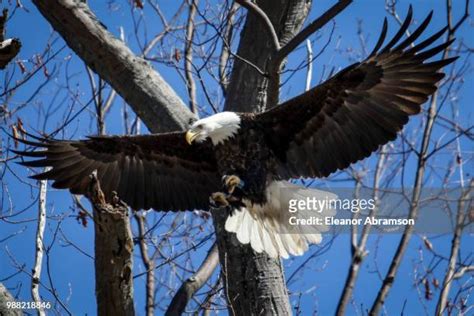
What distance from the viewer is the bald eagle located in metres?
5.00

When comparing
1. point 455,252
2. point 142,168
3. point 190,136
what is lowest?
point 455,252

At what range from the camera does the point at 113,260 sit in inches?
143

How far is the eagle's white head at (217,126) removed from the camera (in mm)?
5222

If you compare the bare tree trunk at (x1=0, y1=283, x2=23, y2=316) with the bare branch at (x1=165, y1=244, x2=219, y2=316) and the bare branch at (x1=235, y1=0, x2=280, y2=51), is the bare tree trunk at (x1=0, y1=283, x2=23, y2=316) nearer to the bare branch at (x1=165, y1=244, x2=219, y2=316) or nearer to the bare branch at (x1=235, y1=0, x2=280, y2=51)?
the bare branch at (x1=165, y1=244, x2=219, y2=316)

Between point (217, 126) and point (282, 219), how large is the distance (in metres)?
0.78

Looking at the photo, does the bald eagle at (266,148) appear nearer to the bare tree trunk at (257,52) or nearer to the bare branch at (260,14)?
the bare tree trunk at (257,52)

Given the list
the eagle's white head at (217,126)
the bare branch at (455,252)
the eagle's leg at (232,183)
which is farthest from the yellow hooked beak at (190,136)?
the bare branch at (455,252)

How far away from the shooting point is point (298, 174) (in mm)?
5367

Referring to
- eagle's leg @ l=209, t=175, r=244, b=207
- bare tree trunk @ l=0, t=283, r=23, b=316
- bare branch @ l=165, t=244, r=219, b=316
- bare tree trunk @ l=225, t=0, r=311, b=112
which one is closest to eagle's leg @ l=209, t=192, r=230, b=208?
eagle's leg @ l=209, t=175, r=244, b=207

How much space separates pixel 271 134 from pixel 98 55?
131 centimetres

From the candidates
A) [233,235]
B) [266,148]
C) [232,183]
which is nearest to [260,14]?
[266,148]

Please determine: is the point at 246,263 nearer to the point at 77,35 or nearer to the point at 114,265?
the point at 114,265

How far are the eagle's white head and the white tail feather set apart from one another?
1.51ft

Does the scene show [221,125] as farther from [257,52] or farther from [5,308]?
[5,308]
